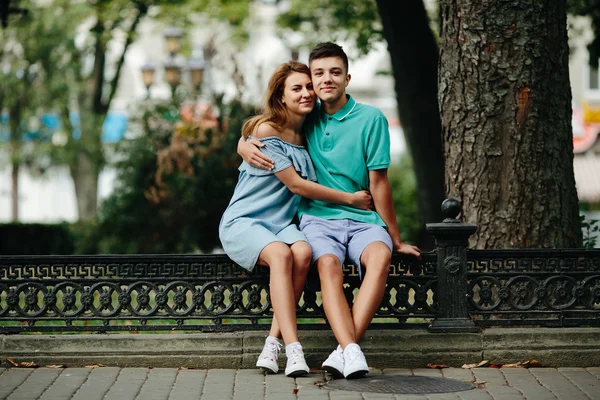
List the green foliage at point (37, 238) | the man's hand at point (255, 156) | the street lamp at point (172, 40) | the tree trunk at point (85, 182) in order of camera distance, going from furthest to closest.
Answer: the tree trunk at point (85, 182) < the street lamp at point (172, 40) < the green foliage at point (37, 238) < the man's hand at point (255, 156)

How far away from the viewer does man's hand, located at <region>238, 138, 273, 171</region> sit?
6445 mm

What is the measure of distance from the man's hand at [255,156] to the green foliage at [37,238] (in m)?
12.8

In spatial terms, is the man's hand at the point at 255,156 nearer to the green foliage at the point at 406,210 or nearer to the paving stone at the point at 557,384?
the paving stone at the point at 557,384

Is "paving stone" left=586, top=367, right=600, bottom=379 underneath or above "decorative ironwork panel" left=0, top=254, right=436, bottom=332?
underneath

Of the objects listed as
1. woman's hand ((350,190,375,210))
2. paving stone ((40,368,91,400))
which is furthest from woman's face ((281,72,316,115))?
paving stone ((40,368,91,400))

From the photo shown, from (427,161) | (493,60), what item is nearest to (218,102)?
(427,161)

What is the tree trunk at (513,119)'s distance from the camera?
7227 millimetres

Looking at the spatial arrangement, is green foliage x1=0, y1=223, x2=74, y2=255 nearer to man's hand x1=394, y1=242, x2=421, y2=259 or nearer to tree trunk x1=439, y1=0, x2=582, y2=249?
tree trunk x1=439, y1=0, x2=582, y2=249

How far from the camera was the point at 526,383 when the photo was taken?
234 inches

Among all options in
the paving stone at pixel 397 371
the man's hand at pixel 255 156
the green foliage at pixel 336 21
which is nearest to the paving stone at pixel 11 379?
the man's hand at pixel 255 156

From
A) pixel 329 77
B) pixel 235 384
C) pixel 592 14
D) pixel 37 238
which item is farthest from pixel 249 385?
pixel 37 238

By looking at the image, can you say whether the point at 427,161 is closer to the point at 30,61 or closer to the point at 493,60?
the point at 493,60

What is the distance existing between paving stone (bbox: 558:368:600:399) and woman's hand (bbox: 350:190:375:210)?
1546 millimetres

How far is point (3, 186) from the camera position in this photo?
44062mm
